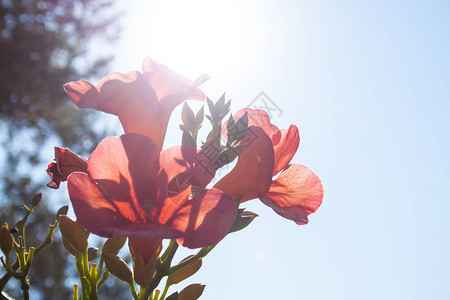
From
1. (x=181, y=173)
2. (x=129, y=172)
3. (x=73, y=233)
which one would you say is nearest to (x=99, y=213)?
(x=129, y=172)

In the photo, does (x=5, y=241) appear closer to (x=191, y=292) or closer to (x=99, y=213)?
(x=99, y=213)

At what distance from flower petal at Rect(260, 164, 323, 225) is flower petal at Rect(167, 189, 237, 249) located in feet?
1.36

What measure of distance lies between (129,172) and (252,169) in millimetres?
469

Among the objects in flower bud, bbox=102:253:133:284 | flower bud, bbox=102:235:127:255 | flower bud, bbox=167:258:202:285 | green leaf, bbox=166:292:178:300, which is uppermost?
flower bud, bbox=102:235:127:255

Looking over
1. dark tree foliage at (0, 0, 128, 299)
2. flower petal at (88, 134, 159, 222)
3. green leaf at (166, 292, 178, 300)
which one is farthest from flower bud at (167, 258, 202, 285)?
Answer: dark tree foliage at (0, 0, 128, 299)

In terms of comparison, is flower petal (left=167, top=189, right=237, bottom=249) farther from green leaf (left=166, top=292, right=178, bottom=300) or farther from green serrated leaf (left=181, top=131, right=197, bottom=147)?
green leaf (left=166, top=292, right=178, bottom=300)

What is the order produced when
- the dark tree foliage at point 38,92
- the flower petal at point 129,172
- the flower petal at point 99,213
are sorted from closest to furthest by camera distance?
the flower petal at point 99,213
the flower petal at point 129,172
the dark tree foliage at point 38,92

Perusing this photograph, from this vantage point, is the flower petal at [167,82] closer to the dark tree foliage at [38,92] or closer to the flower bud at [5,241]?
the flower bud at [5,241]

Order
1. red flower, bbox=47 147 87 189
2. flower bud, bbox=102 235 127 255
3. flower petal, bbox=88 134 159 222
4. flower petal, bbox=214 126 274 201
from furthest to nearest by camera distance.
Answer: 1. flower bud, bbox=102 235 127 255
2. red flower, bbox=47 147 87 189
3. flower petal, bbox=214 126 274 201
4. flower petal, bbox=88 134 159 222

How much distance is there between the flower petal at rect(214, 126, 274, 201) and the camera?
1.40m

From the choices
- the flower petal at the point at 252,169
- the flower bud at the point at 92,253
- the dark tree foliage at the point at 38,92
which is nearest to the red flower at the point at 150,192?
the flower petal at the point at 252,169

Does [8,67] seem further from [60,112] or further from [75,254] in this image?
[75,254]

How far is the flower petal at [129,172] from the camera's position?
4.21ft

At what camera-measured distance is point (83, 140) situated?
16781 mm
